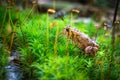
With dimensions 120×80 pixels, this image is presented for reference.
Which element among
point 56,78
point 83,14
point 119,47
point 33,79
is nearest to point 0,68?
point 33,79

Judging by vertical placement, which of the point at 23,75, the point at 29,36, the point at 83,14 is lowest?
the point at 83,14

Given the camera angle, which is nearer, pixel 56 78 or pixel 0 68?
pixel 56 78

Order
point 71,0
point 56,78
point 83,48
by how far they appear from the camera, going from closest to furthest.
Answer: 1. point 56,78
2. point 83,48
3. point 71,0

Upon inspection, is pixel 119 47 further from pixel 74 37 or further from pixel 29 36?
pixel 29 36

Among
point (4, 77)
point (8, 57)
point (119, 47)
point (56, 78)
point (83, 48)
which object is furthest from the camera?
point (119, 47)

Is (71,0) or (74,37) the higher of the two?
(74,37)

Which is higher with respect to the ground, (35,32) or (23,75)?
(35,32)

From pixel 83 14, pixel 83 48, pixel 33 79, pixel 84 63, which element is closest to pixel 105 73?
pixel 84 63

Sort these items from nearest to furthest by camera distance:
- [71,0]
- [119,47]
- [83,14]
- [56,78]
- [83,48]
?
[56,78]
[83,48]
[119,47]
[83,14]
[71,0]

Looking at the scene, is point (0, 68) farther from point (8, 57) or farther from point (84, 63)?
point (84, 63)
